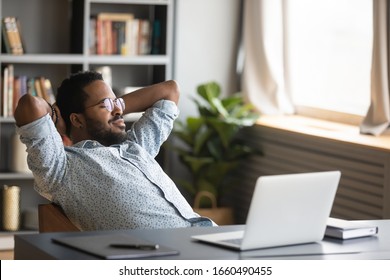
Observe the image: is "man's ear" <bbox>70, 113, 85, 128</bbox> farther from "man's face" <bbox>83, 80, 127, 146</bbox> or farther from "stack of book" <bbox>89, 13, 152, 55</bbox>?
"stack of book" <bbox>89, 13, 152, 55</bbox>

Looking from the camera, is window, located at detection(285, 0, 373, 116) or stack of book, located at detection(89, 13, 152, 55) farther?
stack of book, located at detection(89, 13, 152, 55)

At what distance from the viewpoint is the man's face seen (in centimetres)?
317

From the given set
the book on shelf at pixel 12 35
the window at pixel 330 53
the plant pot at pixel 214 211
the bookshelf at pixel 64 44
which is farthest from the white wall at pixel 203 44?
the book on shelf at pixel 12 35

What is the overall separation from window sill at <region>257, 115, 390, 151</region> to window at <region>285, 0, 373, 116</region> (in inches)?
6.0

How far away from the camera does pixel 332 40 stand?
5664 millimetres

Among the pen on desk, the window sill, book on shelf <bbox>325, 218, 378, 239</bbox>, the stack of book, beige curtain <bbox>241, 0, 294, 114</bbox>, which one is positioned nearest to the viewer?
the pen on desk

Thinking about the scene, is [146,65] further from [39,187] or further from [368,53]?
[39,187]

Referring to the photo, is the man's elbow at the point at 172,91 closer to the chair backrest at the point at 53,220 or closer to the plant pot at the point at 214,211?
the chair backrest at the point at 53,220

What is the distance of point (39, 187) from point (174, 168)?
2853mm

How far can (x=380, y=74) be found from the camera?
488cm

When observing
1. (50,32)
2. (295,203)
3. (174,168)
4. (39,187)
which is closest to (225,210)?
(174,168)

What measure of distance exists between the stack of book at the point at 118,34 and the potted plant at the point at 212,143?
0.50 meters

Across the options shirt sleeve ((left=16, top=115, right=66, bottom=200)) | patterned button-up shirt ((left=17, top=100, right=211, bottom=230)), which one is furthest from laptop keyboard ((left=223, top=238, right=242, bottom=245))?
shirt sleeve ((left=16, top=115, right=66, bottom=200))

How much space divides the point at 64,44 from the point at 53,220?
9.58 ft
